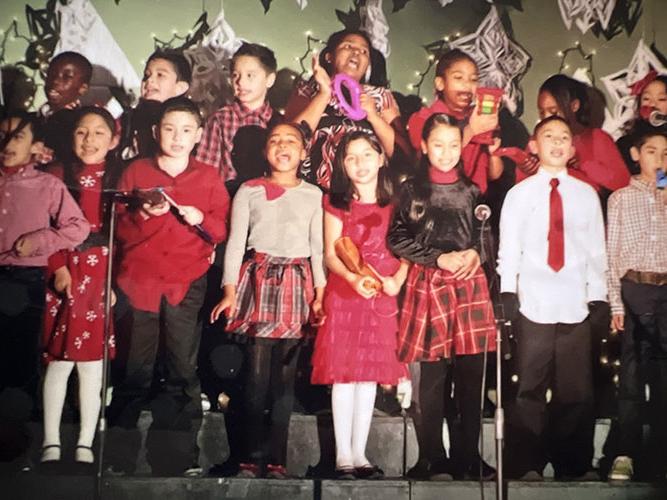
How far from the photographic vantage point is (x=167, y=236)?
195 inches

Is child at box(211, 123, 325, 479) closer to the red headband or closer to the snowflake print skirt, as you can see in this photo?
the snowflake print skirt

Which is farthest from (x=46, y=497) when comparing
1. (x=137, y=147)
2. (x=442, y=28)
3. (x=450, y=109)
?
(x=442, y=28)

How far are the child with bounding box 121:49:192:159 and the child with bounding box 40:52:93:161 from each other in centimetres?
31

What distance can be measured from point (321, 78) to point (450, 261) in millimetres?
1297

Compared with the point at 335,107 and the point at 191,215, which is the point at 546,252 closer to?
the point at 335,107

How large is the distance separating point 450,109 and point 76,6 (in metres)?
2.26

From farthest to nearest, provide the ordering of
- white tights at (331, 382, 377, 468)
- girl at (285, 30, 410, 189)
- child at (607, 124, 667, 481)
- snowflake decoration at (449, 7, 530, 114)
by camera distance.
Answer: snowflake decoration at (449, 7, 530, 114), girl at (285, 30, 410, 189), child at (607, 124, 667, 481), white tights at (331, 382, 377, 468)

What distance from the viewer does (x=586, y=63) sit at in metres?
5.24

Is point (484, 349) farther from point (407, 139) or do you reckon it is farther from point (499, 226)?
point (407, 139)

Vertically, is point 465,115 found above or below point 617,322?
above

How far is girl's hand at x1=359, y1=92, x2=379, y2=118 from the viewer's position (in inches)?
201

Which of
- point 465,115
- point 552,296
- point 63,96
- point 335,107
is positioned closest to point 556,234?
point 552,296

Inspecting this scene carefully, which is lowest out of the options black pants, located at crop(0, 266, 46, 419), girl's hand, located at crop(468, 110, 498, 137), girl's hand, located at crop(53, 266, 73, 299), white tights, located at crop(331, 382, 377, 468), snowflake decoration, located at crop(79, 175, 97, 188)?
white tights, located at crop(331, 382, 377, 468)

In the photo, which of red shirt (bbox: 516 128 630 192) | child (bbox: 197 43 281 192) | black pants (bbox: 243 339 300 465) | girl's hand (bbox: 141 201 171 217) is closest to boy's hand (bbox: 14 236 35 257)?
girl's hand (bbox: 141 201 171 217)
